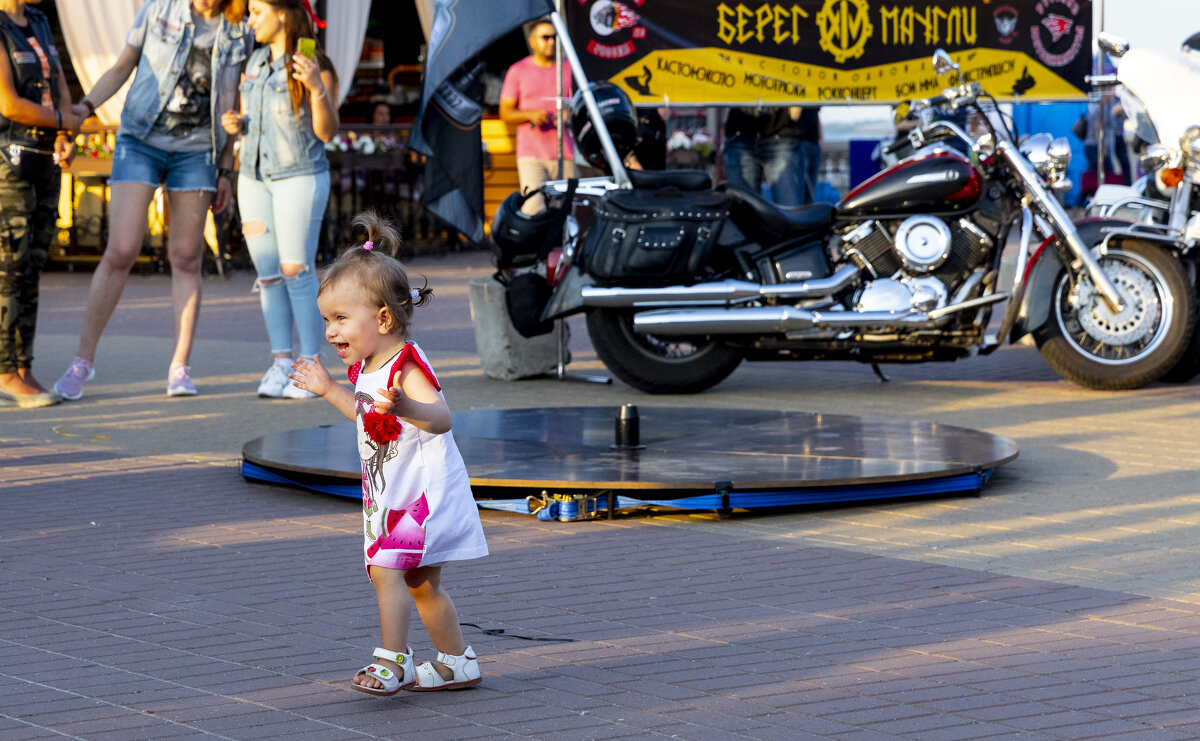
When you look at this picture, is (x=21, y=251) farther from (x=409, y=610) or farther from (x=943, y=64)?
(x=409, y=610)

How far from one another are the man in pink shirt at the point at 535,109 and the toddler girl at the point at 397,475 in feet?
27.3

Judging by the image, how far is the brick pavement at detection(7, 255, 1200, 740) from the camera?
139 inches

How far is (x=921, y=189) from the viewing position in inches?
325

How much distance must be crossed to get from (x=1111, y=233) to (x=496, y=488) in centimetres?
410

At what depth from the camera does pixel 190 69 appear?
328 inches

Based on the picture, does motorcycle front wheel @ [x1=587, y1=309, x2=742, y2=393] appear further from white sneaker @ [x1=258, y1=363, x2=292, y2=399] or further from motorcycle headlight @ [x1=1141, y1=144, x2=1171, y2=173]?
motorcycle headlight @ [x1=1141, y1=144, x2=1171, y2=173]

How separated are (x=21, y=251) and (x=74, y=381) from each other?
765mm

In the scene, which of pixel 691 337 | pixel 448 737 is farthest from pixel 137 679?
pixel 691 337

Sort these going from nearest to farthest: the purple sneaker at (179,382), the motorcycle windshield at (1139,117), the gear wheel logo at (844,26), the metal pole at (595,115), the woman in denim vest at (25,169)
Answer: the woman in denim vest at (25,169) → the purple sneaker at (179,382) → the metal pole at (595,115) → the motorcycle windshield at (1139,117) → the gear wheel logo at (844,26)

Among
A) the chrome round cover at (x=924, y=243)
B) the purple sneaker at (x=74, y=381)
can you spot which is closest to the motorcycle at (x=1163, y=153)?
the chrome round cover at (x=924, y=243)

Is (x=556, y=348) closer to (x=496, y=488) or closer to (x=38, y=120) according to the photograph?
(x=38, y=120)

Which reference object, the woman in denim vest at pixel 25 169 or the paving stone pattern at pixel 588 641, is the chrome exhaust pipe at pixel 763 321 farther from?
the woman in denim vest at pixel 25 169

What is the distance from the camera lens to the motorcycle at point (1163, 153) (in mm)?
8523

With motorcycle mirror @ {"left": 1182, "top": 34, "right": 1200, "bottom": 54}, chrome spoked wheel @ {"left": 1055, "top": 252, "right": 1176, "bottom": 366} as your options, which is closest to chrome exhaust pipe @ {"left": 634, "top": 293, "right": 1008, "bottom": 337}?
chrome spoked wheel @ {"left": 1055, "top": 252, "right": 1176, "bottom": 366}
